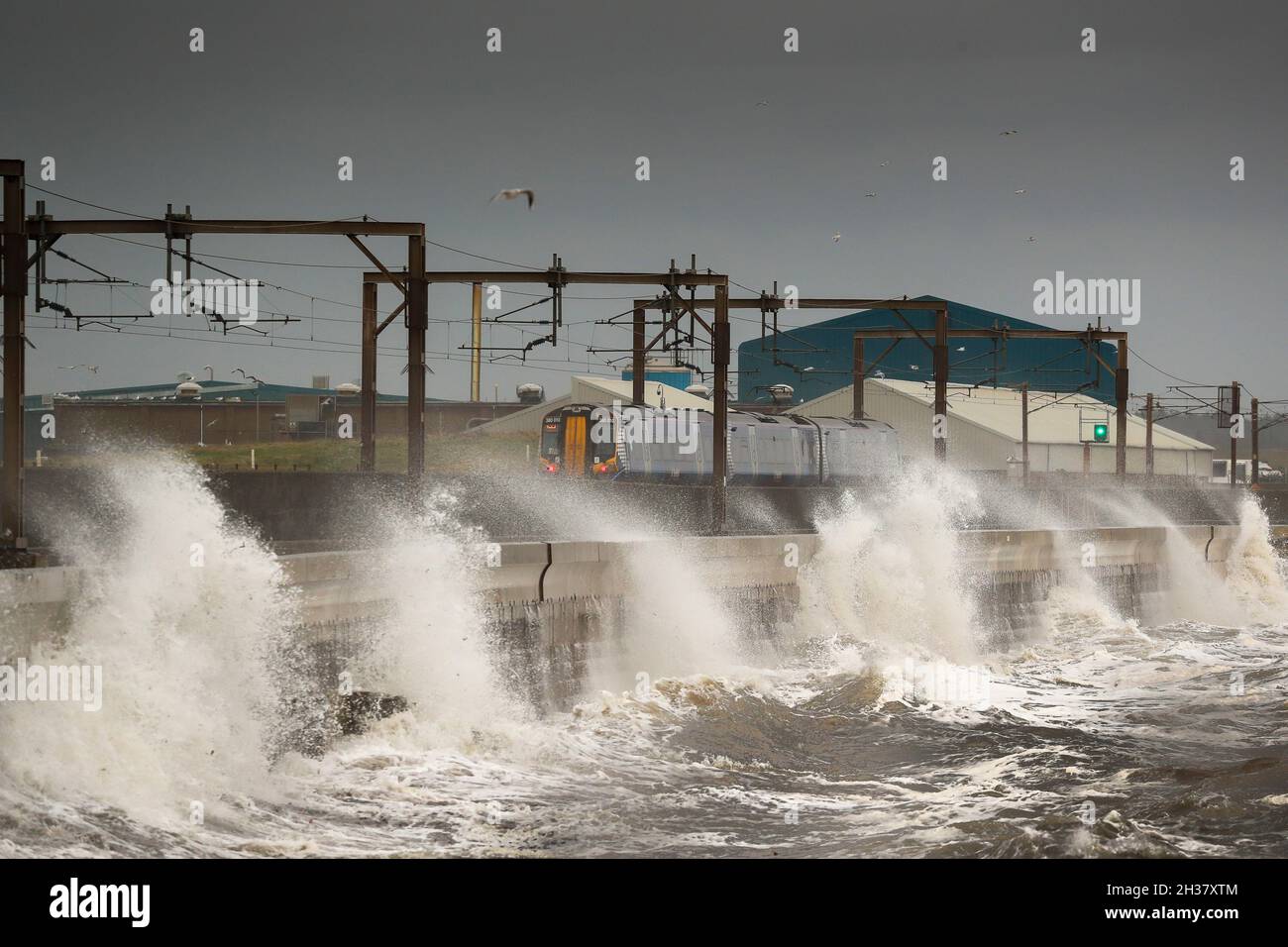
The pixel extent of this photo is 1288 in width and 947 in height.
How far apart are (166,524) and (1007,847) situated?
7.84 m

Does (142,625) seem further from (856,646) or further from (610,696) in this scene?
(856,646)

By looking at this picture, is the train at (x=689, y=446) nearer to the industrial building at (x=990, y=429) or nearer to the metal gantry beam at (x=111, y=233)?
the metal gantry beam at (x=111, y=233)

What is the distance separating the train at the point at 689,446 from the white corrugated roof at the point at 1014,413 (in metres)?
33.2

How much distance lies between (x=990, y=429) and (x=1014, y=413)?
9583 millimetres

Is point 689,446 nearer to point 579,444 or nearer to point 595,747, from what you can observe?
point 579,444

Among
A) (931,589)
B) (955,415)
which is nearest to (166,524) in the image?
(931,589)

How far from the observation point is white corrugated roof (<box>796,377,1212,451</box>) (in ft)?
262

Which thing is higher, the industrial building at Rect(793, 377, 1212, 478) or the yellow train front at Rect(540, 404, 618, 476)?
the industrial building at Rect(793, 377, 1212, 478)

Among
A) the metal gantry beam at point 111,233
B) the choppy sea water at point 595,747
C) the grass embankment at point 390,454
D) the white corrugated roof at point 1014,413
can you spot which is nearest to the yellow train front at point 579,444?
the metal gantry beam at point 111,233

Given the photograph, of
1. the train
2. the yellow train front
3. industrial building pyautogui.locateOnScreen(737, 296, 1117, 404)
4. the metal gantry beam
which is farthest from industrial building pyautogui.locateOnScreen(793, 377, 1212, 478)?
the metal gantry beam

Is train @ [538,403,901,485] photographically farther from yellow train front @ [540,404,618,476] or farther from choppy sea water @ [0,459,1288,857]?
choppy sea water @ [0,459,1288,857]

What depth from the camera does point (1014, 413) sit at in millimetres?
86750

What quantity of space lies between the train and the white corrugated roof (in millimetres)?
33187

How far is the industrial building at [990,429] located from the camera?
7794cm
